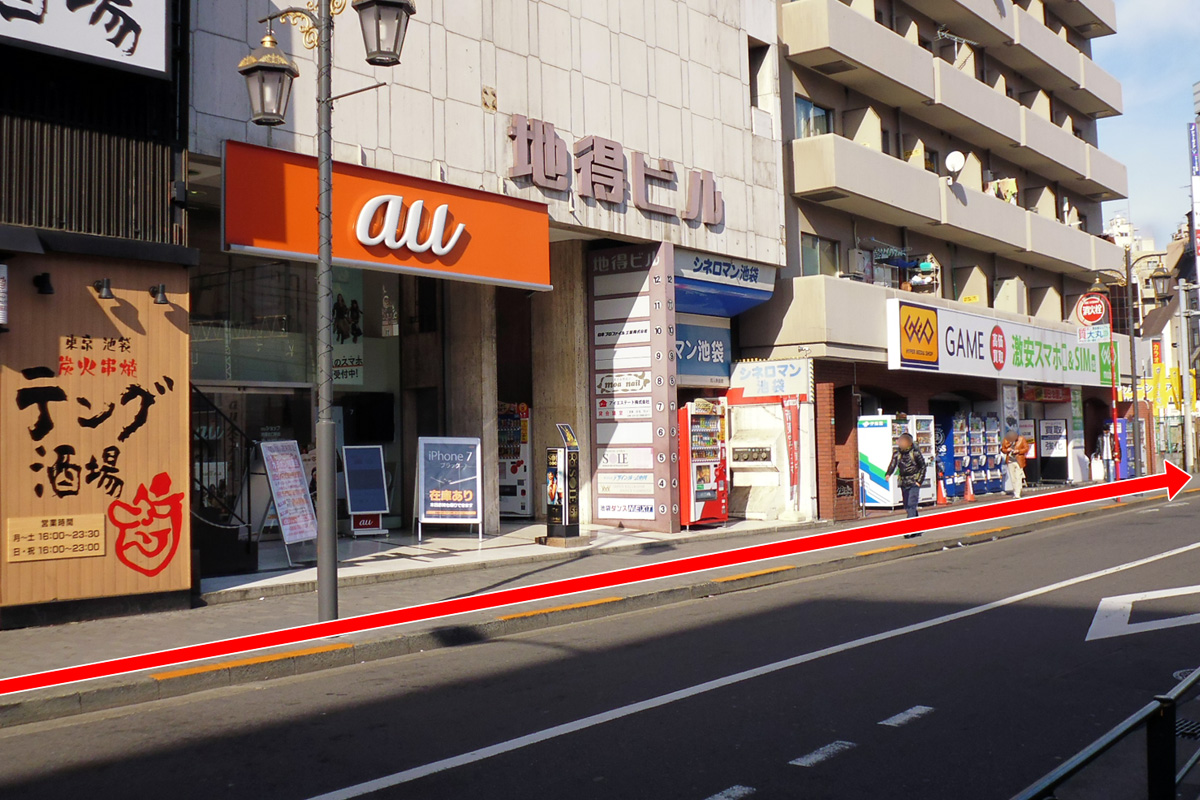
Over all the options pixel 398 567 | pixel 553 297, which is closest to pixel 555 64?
pixel 553 297

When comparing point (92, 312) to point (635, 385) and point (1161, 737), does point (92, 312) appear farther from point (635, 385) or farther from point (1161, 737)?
point (1161, 737)

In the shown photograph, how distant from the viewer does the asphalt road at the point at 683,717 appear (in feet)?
18.8

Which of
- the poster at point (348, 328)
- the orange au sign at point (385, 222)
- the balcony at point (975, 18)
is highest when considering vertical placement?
the balcony at point (975, 18)

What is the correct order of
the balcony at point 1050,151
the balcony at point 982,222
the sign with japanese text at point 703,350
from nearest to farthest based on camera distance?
the sign with japanese text at point 703,350, the balcony at point 982,222, the balcony at point 1050,151

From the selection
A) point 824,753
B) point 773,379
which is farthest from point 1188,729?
point 773,379

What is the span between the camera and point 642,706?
7.30m

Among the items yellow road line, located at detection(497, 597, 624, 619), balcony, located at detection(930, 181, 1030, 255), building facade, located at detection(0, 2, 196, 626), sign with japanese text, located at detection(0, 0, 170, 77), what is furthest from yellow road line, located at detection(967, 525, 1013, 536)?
sign with japanese text, located at detection(0, 0, 170, 77)

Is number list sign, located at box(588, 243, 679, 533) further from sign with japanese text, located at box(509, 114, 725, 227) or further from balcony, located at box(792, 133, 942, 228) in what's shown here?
balcony, located at box(792, 133, 942, 228)

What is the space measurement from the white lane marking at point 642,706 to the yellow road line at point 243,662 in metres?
3.03

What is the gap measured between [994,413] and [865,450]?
841cm

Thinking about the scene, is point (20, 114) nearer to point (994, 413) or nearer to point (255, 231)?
point (255, 231)

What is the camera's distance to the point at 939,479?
26.8 meters

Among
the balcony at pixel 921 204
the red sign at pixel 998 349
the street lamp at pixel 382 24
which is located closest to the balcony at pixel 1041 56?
the balcony at pixel 921 204

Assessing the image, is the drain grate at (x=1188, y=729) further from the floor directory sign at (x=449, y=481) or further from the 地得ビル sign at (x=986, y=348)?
the 地得ビル sign at (x=986, y=348)
